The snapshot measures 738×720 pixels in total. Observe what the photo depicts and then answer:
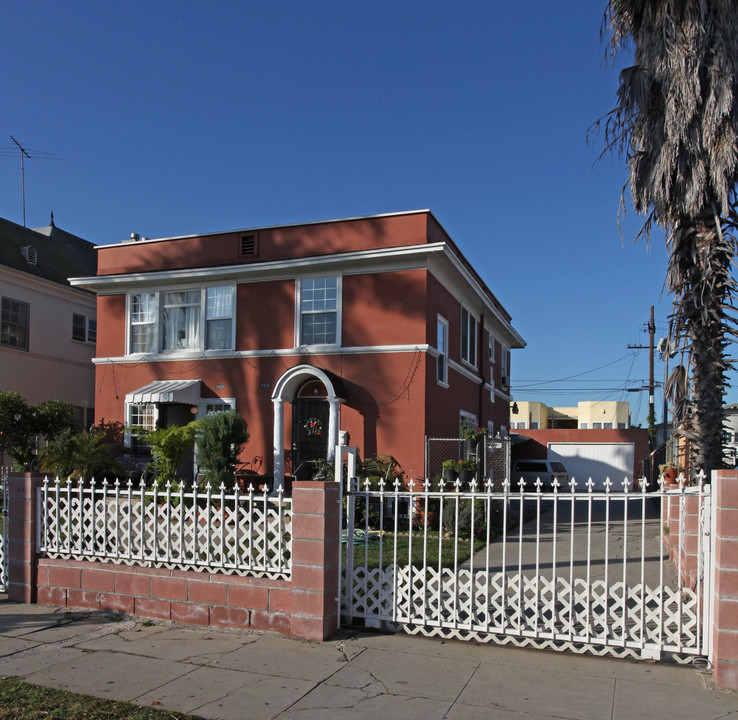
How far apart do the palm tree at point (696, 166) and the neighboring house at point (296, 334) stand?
16.8 feet

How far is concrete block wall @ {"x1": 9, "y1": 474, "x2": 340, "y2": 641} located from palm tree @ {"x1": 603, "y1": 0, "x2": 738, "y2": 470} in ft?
20.6

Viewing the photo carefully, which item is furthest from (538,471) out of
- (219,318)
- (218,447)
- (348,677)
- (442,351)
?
(348,677)

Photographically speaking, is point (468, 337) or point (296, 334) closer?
point (296, 334)

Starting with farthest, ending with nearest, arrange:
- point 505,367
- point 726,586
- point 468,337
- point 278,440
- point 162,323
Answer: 1. point 505,367
2. point 468,337
3. point 162,323
4. point 278,440
5. point 726,586

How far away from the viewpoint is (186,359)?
1727cm

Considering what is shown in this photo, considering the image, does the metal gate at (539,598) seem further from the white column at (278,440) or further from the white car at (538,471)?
the white car at (538,471)

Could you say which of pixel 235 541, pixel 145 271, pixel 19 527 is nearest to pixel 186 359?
pixel 145 271

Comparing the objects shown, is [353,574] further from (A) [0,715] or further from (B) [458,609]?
(A) [0,715]

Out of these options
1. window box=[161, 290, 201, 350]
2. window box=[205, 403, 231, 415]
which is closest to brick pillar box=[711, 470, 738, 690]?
window box=[205, 403, 231, 415]

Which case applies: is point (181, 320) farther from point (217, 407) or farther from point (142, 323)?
point (217, 407)

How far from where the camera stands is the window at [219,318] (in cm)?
1703

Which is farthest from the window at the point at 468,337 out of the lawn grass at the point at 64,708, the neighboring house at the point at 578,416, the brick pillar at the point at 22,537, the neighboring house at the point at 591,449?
the neighboring house at the point at 578,416

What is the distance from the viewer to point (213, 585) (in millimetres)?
6727

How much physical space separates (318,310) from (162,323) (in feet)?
14.5
